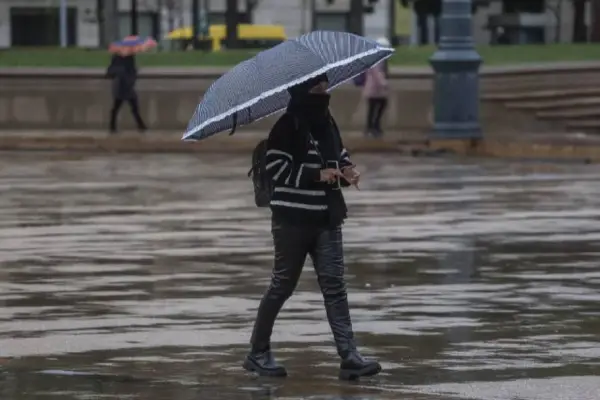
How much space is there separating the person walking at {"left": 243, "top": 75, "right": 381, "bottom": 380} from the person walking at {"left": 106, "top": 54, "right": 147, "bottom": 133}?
81.9ft

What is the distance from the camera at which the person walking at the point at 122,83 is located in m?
34.0

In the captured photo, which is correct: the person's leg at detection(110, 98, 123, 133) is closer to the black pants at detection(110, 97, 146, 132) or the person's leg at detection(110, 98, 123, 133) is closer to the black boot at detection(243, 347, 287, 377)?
the black pants at detection(110, 97, 146, 132)

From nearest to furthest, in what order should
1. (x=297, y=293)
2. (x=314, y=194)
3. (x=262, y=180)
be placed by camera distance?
1. (x=314, y=194)
2. (x=262, y=180)
3. (x=297, y=293)

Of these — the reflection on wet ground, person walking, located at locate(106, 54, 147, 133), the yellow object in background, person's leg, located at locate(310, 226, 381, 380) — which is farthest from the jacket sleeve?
the yellow object in background

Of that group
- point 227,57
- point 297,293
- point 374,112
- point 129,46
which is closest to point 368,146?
point 374,112

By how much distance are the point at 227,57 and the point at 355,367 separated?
31.5 metres

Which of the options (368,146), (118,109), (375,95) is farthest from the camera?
(118,109)

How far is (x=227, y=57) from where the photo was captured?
133 ft

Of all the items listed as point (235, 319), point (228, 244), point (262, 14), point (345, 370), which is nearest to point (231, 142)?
point (228, 244)

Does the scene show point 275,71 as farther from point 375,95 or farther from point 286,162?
point 375,95

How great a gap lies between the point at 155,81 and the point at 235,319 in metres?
25.2

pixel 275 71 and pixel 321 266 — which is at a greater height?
pixel 275 71

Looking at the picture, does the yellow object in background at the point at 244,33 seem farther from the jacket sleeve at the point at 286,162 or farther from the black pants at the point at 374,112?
the jacket sleeve at the point at 286,162

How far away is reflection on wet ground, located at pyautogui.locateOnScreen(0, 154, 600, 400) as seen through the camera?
9.33 m
